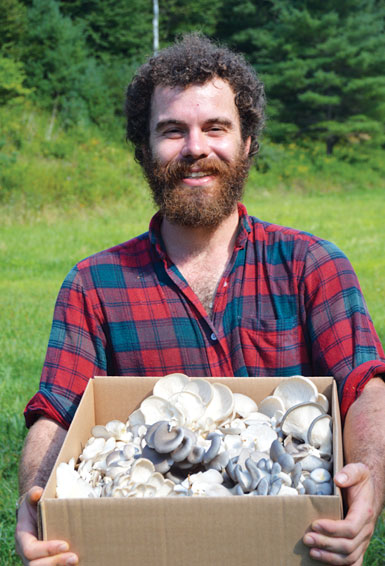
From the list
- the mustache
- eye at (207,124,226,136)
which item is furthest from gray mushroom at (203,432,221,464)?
eye at (207,124,226,136)

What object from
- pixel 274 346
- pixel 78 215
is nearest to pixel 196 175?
pixel 274 346

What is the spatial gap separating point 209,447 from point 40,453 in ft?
2.14

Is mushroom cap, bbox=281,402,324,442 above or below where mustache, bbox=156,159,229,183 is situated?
below

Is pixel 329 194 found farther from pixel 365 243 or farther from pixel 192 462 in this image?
pixel 192 462

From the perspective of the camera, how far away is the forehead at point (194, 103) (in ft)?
8.74

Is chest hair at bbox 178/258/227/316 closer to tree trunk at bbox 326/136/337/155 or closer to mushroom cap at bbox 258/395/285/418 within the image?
mushroom cap at bbox 258/395/285/418

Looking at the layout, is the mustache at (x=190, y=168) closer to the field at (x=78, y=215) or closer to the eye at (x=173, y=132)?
the eye at (x=173, y=132)

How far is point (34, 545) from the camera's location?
1.54m

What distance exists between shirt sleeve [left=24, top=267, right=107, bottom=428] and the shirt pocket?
54 centimetres

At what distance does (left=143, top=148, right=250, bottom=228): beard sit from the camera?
271 cm

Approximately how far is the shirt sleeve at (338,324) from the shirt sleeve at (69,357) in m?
0.79

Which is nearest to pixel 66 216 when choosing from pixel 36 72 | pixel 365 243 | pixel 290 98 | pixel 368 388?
pixel 365 243

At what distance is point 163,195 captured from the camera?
2.76m

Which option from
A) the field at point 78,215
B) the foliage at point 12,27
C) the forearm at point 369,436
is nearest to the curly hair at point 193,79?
the forearm at point 369,436
